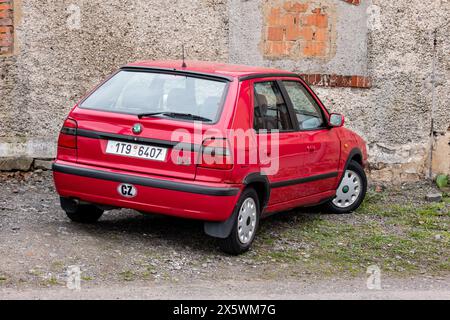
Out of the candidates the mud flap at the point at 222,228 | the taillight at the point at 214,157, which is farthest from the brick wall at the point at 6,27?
the mud flap at the point at 222,228

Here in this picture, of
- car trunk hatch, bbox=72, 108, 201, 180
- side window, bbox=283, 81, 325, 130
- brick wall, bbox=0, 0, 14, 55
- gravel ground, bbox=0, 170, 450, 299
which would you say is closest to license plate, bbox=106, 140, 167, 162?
car trunk hatch, bbox=72, 108, 201, 180

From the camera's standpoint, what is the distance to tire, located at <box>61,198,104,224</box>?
8133 millimetres

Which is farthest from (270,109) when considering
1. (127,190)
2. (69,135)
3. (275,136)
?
(69,135)

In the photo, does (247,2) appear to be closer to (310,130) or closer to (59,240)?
(310,130)

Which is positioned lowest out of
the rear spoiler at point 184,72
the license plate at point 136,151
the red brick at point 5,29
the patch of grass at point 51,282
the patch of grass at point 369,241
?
the patch of grass at point 369,241

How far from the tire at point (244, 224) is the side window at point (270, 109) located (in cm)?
63

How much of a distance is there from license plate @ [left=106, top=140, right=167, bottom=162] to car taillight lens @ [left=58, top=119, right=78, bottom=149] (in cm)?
35

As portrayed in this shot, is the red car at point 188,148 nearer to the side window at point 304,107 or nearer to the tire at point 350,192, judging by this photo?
the side window at point 304,107

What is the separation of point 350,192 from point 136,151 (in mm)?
3301

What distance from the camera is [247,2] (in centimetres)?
1138

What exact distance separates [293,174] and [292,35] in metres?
3.55

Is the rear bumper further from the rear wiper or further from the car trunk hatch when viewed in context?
the rear wiper

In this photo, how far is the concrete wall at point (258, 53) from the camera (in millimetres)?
11172

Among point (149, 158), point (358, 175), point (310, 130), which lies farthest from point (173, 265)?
point (358, 175)
